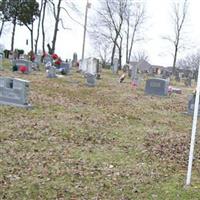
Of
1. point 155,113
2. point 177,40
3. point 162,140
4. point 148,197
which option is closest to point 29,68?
point 155,113

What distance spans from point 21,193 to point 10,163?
116 centimetres

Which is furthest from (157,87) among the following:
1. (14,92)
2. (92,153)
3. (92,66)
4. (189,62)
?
(189,62)

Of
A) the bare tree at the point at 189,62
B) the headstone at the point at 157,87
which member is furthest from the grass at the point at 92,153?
the bare tree at the point at 189,62

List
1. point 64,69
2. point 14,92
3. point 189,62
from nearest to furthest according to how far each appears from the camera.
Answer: point 14,92 → point 64,69 → point 189,62

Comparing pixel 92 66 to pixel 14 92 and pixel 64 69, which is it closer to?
pixel 64 69

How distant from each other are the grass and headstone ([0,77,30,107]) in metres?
0.38

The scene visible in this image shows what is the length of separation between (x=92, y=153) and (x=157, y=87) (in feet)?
37.1

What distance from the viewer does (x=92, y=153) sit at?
7328mm

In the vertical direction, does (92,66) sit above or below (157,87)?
above

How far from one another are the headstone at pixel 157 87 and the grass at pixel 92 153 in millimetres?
5139

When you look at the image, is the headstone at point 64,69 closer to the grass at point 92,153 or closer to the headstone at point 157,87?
the headstone at point 157,87

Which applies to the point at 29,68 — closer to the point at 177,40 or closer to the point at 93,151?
the point at 93,151

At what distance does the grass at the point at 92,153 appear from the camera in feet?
18.5

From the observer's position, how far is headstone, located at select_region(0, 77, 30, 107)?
11.2 meters
